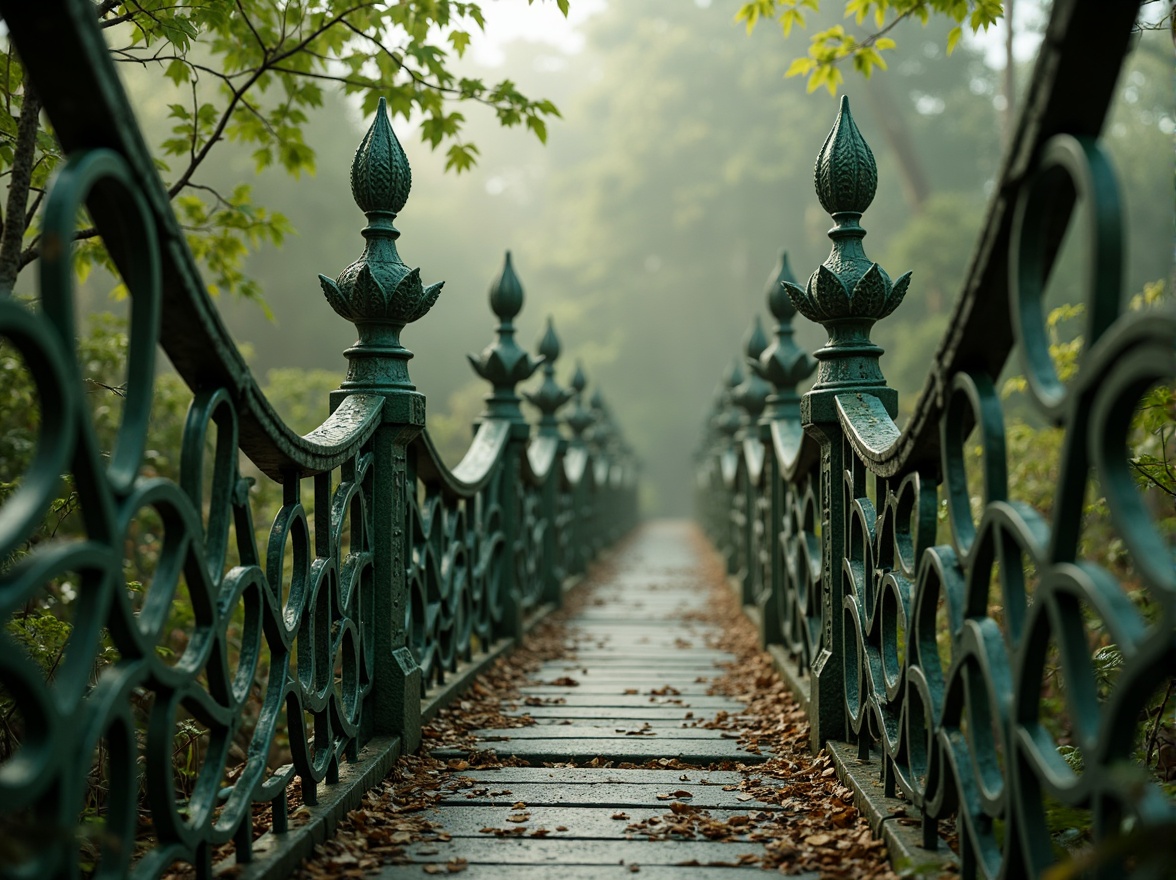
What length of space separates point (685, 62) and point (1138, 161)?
661 inches

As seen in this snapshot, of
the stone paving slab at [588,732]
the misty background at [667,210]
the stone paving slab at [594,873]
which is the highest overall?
the misty background at [667,210]

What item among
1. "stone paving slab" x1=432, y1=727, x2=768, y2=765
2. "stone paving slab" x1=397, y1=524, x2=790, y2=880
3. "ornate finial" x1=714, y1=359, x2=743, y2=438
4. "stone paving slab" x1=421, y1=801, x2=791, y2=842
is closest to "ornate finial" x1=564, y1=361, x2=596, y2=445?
"ornate finial" x1=714, y1=359, x2=743, y2=438

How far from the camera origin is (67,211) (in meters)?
1.72

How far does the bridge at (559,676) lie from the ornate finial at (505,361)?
714 millimetres

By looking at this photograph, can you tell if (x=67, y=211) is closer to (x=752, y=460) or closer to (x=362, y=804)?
(x=362, y=804)

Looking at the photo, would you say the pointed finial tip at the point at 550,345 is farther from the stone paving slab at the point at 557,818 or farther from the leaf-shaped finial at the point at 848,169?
the stone paving slab at the point at 557,818

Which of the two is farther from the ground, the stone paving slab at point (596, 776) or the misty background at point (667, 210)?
the misty background at point (667, 210)

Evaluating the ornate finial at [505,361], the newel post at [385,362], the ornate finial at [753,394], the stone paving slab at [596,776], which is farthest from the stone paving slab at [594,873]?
the ornate finial at [753,394]

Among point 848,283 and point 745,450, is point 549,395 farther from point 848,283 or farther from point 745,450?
point 848,283

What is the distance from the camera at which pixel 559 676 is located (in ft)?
17.9

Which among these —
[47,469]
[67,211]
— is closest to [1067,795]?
[47,469]

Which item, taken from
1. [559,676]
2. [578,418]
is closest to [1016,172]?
[559,676]

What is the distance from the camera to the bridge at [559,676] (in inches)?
66.3

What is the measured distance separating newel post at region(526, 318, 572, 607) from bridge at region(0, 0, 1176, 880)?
2.23m
